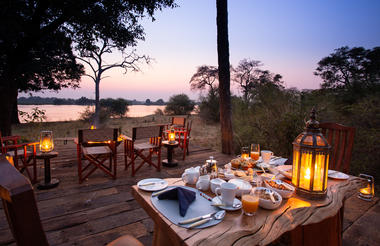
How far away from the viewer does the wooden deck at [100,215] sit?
6.09 feet

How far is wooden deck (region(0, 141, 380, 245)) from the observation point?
1858 mm

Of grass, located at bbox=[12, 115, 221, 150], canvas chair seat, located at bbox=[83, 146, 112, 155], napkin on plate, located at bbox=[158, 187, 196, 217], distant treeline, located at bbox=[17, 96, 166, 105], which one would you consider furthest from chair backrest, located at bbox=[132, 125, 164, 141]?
distant treeline, located at bbox=[17, 96, 166, 105]

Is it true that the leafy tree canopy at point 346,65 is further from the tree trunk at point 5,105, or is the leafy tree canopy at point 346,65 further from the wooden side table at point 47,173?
the tree trunk at point 5,105

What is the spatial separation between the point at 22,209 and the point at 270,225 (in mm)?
1024

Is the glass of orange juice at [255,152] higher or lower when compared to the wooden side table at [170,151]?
higher

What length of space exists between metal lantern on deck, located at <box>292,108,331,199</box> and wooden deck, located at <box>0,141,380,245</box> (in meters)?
1.17

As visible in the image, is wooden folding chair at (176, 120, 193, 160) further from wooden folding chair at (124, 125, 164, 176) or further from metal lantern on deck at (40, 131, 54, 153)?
metal lantern on deck at (40, 131, 54, 153)

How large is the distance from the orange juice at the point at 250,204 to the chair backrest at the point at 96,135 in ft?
8.75

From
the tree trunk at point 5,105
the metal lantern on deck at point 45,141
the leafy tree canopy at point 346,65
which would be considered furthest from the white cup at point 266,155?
the leafy tree canopy at point 346,65

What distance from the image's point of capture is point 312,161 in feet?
3.84

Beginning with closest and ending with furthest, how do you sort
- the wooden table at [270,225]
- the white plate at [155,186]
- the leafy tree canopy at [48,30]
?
1. the wooden table at [270,225]
2. the white plate at [155,186]
3. the leafy tree canopy at [48,30]

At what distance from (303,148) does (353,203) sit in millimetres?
2151

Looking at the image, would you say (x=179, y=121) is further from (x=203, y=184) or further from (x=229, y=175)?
(x=203, y=184)

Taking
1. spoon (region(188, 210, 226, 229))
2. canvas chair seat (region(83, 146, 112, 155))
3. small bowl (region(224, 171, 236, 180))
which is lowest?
canvas chair seat (region(83, 146, 112, 155))
